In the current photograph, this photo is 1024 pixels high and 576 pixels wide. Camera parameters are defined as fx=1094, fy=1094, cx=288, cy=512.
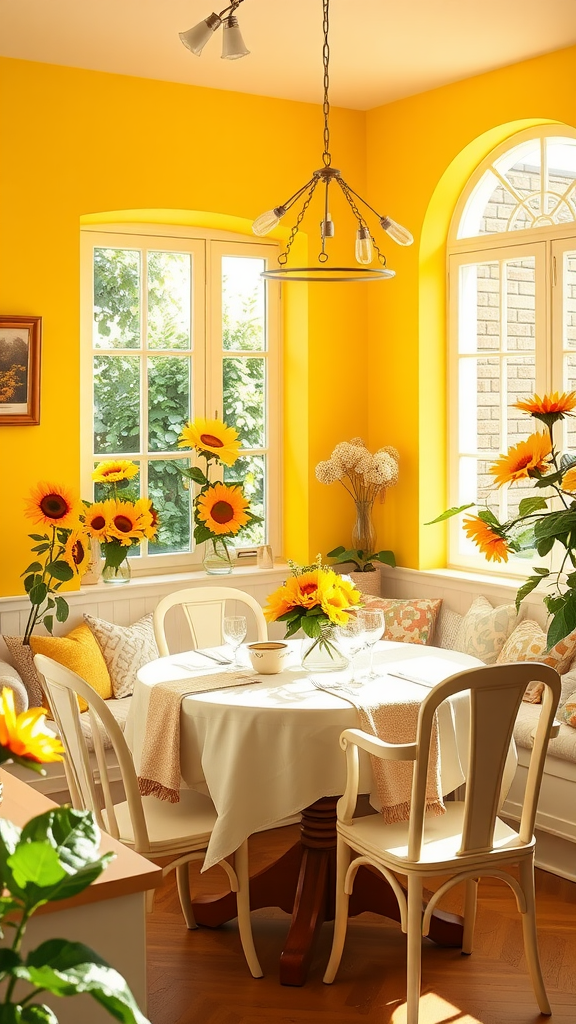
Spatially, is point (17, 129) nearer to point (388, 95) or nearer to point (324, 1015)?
point (388, 95)

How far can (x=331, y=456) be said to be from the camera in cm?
530

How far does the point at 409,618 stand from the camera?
493 cm

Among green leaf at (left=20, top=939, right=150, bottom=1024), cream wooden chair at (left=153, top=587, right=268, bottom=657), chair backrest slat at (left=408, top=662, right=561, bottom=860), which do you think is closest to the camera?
green leaf at (left=20, top=939, right=150, bottom=1024)

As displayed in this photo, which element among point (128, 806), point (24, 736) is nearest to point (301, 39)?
point (128, 806)

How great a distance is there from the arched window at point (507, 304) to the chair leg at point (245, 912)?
90.8 inches

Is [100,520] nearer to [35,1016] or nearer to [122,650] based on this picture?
[122,650]

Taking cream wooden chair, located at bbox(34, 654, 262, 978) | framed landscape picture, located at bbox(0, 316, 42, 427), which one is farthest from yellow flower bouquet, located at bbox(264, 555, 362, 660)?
framed landscape picture, located at bbox(0, 316, 42, 427)

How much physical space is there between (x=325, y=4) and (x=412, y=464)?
2.22 m

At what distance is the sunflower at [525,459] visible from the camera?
6.40 ft

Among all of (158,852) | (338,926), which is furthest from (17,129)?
(338,926)

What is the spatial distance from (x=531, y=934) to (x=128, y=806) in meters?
1.12

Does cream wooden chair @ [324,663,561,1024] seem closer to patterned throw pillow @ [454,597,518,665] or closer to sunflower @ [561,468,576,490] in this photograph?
sunflower @ [561,468,576,490]

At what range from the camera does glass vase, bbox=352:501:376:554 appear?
5.32m

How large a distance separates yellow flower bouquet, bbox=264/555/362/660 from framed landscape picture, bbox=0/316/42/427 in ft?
5.78
